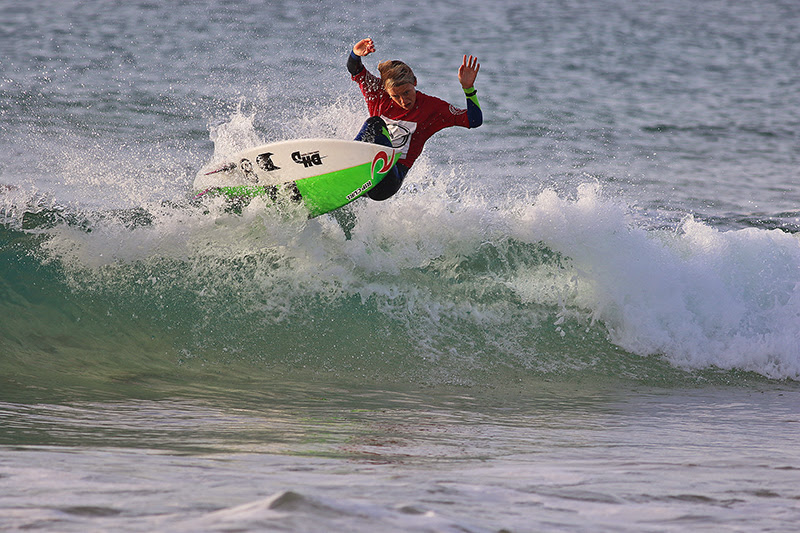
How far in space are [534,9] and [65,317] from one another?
2441 centimetres

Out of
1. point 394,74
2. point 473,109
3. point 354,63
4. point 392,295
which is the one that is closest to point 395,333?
point 392,295

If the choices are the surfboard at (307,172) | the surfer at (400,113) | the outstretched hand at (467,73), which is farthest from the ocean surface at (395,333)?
the outstretched hand at (467,73)

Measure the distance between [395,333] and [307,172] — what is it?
4.98ft

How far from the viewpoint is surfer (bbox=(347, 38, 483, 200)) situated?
642 cm

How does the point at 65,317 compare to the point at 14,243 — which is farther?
the point at 14,243

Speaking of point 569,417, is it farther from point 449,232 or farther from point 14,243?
point 14,243

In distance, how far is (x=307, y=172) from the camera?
21.6ft

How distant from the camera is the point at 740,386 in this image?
636 centimetres

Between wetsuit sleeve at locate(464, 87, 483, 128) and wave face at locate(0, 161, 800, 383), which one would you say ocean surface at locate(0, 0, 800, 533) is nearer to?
wave face at locate(0, 161, 800, 383)

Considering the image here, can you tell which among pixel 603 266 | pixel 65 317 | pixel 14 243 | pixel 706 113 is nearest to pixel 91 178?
pixel 14 243

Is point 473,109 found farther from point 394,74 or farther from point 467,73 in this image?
point 394,74

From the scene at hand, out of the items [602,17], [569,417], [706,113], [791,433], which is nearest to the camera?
[791,433]

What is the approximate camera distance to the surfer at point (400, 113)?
642 cm

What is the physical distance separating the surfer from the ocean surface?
786 millimetres
